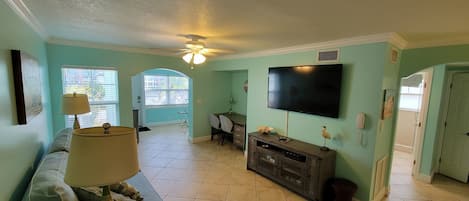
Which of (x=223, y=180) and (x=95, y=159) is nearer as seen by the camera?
(x=95, y=159)

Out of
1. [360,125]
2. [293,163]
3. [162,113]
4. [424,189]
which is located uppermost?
[360,125]

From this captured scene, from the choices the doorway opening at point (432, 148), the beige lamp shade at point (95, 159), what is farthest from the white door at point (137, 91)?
the doorway opening at point (432, 148)

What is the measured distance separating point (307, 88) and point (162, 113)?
5.87 metres

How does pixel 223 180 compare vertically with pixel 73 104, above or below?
below

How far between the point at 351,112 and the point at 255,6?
209 centimetres

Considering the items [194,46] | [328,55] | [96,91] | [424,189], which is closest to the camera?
[194,46]

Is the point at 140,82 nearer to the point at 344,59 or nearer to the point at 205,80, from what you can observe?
the point at 205,80

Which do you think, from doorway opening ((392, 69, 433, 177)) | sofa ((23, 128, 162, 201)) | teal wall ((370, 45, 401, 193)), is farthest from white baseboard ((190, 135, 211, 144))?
doorway opening ((392, 69, 433, 177))

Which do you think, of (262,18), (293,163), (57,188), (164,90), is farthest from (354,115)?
(164,90)

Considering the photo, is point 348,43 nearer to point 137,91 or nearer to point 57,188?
point 57,188

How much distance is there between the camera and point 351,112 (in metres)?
2.90

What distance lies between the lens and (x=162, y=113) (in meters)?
7.70

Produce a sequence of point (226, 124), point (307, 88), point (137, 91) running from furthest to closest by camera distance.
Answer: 1. point (137, 91)
2. point (226, 124)
3. point (307, 88)

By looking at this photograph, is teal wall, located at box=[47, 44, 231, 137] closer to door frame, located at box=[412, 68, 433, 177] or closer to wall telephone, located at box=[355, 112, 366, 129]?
wall telephone, located at box=[355, 112, 366, 129]
